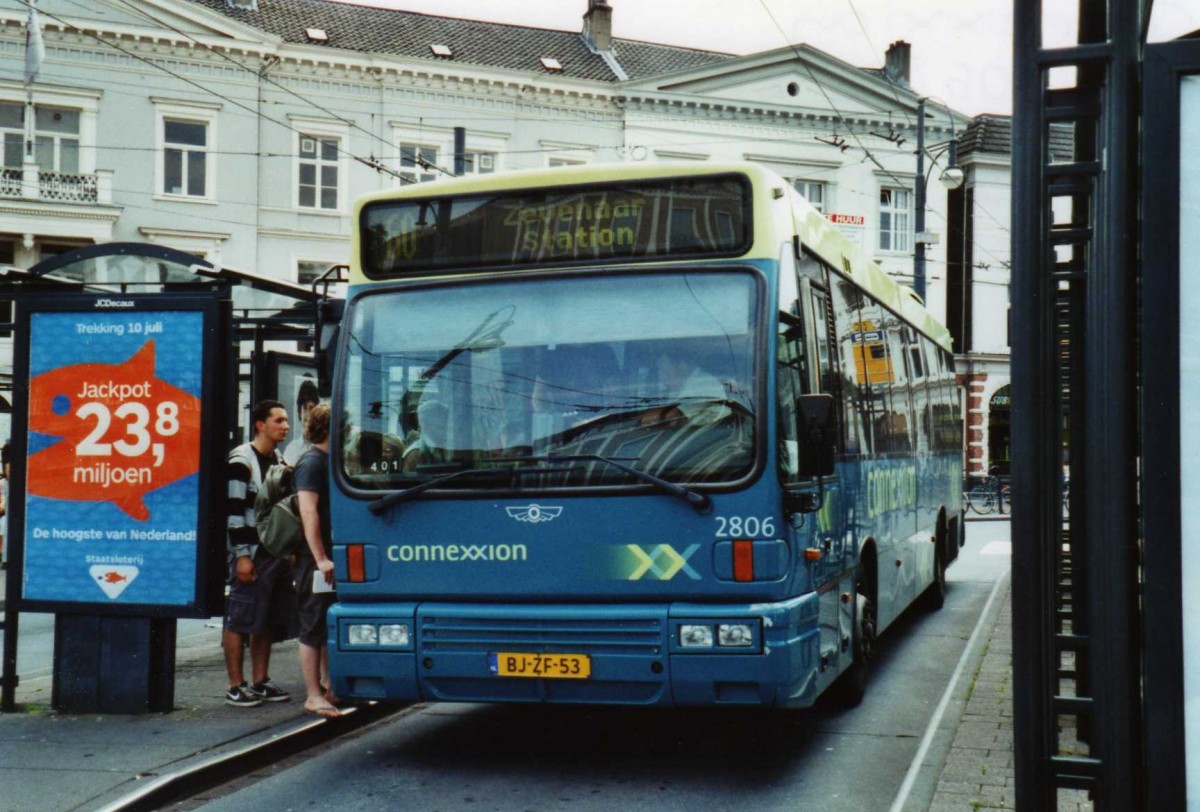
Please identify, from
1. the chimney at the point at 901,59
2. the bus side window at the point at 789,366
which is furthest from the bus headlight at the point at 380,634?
the chimney at the point at 901,59

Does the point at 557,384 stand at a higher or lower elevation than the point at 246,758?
higher

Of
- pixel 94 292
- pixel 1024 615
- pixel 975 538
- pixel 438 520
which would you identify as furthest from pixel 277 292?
Answer: pixel 975 538

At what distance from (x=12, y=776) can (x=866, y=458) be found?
5074mm

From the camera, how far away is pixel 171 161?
103 feet

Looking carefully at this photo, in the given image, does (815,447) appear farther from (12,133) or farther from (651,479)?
(12,133)

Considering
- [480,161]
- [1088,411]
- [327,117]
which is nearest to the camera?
[1088,411]

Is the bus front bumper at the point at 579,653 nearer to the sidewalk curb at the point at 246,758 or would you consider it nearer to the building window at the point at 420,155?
the sidewalk curb at the point at 246,758

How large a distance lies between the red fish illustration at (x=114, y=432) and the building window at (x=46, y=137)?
24.4m

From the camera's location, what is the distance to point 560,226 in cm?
654

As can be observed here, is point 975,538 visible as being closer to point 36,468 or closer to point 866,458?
point 866,458

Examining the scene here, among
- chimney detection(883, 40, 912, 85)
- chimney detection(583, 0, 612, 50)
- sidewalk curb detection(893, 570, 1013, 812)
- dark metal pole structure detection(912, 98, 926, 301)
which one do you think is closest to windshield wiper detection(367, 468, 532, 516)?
sidewalk curb detection(893, 570, 1013, 812)

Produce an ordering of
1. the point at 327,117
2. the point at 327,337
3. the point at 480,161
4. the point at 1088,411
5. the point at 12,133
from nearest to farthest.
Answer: the point at 1088,411
the point at 327,337
the point at 12,133
the point at 327,117
the point at 480,161

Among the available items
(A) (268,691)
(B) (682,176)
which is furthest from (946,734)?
(A) (268,691)

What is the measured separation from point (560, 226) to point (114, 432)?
9.79 feet
